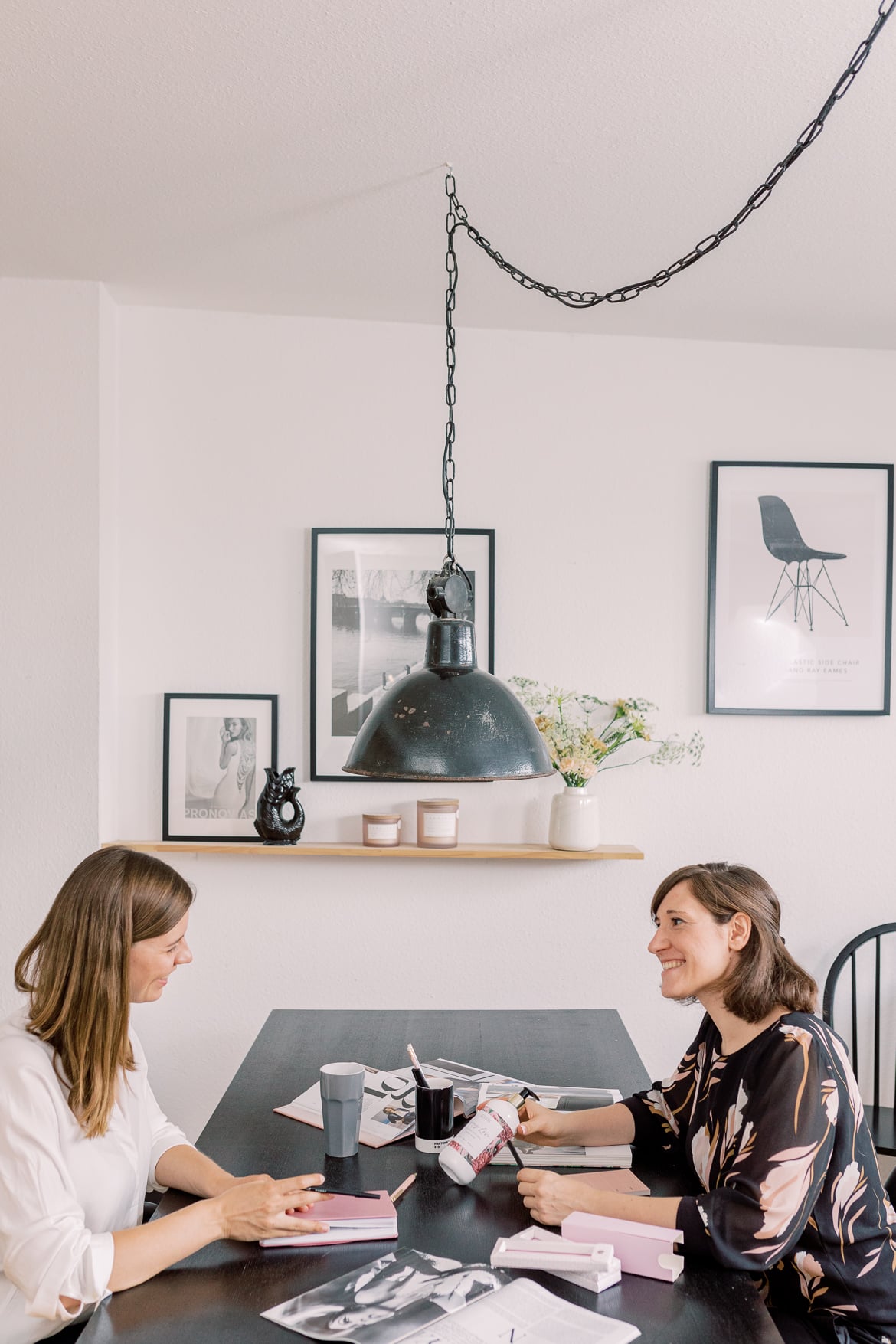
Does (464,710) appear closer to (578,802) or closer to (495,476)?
(578,802)

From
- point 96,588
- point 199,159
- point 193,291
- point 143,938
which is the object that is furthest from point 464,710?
point 193,291

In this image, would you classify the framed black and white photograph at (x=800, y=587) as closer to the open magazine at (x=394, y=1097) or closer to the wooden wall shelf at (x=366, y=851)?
the wooden wall shelf at (x=366, y=851)

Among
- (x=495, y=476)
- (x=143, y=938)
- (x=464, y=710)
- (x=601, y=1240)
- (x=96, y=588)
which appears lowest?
(x=601, y=1240)

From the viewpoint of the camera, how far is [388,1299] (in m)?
1.27

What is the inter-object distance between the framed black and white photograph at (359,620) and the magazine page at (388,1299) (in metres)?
1.70

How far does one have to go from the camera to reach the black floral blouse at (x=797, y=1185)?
140cm

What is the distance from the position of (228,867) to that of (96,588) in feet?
2.77

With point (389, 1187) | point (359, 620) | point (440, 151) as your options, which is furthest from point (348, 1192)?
point (440, 151)

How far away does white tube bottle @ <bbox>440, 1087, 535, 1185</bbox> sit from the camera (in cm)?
157

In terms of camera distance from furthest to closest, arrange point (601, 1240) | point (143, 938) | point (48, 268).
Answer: point (48, 268) < point (143, 938) < point (601, 1240)

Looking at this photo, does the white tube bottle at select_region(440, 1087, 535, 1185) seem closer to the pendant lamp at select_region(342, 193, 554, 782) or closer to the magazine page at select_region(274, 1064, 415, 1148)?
the magazine page at select_region(274, 1064, 415, 1148)

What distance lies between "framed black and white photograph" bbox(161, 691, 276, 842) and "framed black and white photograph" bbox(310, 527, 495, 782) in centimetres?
15

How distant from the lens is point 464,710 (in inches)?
62.9

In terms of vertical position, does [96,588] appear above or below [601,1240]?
above
